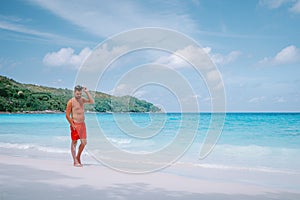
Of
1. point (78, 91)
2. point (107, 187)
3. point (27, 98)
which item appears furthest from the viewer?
point (27, 98)

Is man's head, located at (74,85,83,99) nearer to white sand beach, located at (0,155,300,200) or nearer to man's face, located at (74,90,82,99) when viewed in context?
man's face, located at (74,90,82,99)

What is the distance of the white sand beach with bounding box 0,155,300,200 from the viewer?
15.9 ft

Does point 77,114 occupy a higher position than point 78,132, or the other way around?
point 77,114

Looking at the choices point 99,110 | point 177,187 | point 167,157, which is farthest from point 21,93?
point 177,187

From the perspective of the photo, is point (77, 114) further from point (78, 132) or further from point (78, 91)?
point (78, 91)

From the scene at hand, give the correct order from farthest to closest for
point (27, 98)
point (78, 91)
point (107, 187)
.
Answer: point (27, 98), point (78, 91), point (107, 187)

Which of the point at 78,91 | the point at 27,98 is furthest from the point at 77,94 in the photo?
the point at 27,98

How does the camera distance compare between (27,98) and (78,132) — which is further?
(27,98)

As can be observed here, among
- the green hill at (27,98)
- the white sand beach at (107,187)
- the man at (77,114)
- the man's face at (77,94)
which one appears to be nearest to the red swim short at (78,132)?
the man at (77,114)

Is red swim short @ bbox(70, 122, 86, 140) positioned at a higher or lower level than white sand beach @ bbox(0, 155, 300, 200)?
higher

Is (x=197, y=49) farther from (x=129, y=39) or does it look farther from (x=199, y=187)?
(x=199, y=187)

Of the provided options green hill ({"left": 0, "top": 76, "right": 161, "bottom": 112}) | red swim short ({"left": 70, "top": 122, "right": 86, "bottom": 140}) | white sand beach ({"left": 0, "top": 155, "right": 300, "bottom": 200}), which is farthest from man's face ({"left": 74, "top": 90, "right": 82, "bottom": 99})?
green hill ({"left": 0, "top": 76, "right": 161, "bottom": 112})

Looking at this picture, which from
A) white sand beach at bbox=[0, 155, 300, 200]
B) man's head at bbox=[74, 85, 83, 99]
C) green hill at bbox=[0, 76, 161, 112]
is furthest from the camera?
green hill at bbox=[0, 76, 161, 112]

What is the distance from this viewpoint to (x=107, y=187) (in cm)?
536
